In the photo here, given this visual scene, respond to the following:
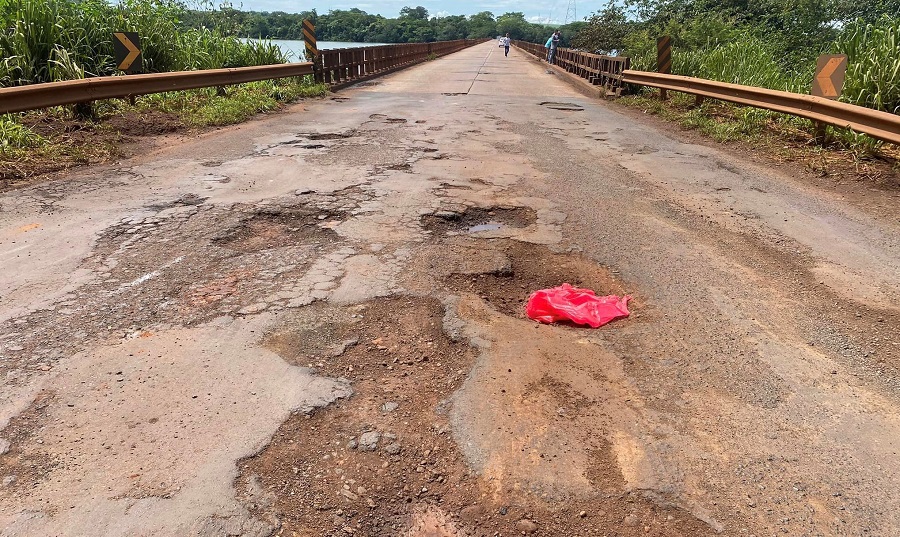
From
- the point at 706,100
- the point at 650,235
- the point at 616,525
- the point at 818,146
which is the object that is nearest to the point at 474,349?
the point at 616,525

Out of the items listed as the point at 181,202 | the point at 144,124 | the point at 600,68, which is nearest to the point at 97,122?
the point at 144,124

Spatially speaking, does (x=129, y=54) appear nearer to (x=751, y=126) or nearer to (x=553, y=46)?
(x=751, y=126)

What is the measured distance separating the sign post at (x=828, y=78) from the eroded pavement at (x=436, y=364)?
8.92 ft

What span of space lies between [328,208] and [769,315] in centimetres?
330

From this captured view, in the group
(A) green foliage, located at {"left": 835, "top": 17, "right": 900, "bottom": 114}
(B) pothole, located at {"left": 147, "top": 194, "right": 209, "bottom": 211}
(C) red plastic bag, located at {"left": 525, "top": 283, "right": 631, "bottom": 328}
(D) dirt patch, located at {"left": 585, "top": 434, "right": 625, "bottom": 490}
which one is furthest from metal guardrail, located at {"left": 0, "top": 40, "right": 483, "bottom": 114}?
(A) green foliage, located at {"left": 835, "top": 17, "right": 900, "bottom": 114}

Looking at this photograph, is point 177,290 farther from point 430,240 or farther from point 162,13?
point 162,13

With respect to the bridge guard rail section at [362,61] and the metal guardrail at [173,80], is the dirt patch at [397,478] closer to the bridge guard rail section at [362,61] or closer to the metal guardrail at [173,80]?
the metal guardrail at [173,80]

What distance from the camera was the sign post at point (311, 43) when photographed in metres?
15.0

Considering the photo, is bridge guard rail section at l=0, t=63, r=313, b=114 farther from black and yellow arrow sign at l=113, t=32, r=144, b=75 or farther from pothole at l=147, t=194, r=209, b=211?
pothole at l=147, t=194, r=209, b=211

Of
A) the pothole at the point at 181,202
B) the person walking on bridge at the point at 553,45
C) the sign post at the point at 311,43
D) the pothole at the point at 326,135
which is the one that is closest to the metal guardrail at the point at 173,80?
the sign post at the point at 311,43

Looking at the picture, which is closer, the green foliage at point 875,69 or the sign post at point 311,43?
the green foliage at point 875,69

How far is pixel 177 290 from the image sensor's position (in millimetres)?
3453

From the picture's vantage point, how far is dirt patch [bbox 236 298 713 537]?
193 centimetres

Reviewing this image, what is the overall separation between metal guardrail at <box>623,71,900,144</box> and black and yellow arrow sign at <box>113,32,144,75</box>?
906cm
